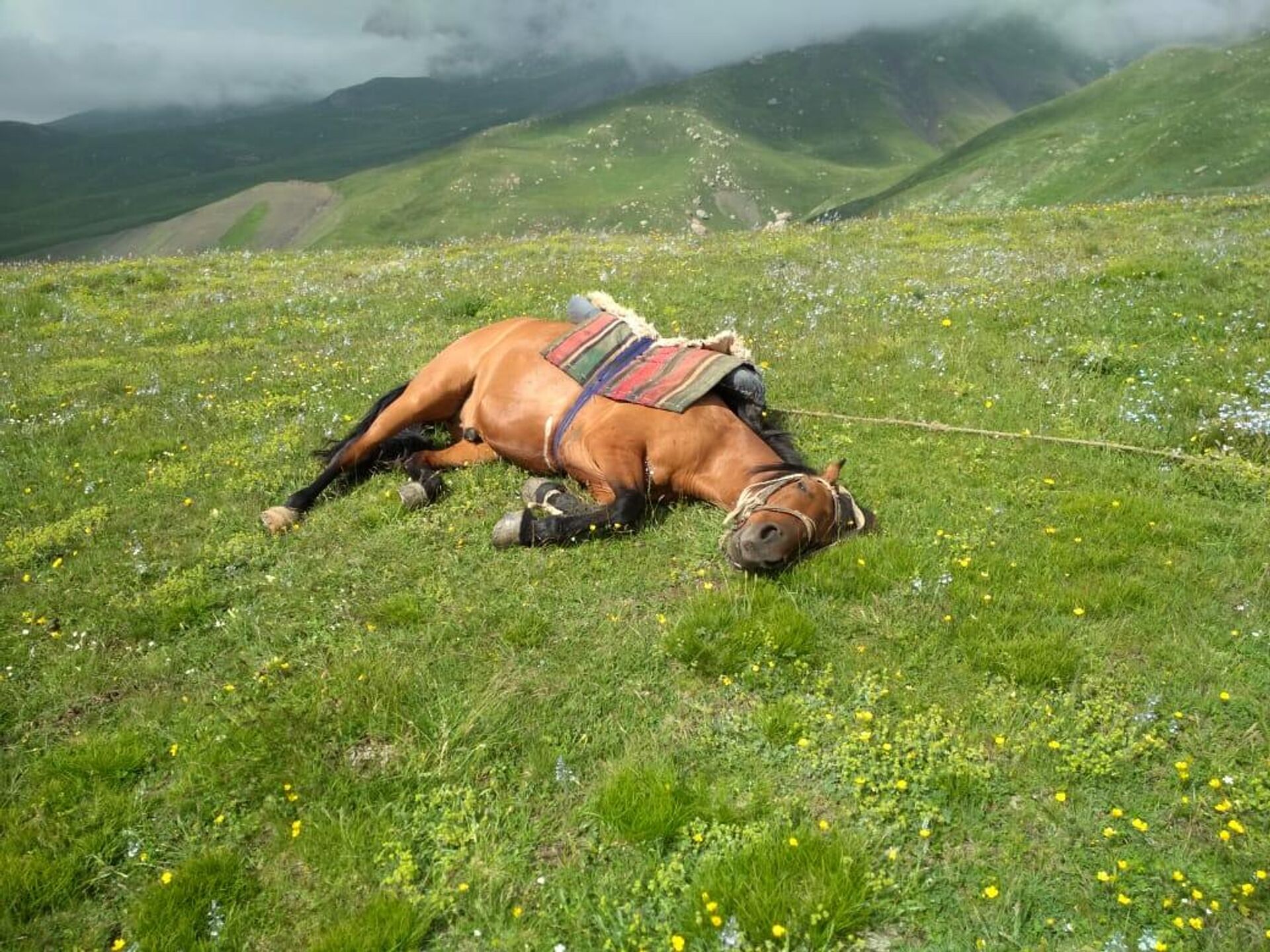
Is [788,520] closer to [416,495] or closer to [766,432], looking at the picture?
[766,432]

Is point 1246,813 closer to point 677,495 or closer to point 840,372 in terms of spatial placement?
point 677,495

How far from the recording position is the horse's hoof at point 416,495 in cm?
841

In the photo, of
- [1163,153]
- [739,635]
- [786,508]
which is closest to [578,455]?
[786,508]

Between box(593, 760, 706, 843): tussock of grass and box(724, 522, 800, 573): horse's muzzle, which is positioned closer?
box(593, 760, 706, 843): tussock of grass

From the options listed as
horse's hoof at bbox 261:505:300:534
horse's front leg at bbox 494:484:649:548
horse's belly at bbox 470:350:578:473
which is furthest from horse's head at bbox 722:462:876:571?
horse's hoof at bbox 261:505:300:534

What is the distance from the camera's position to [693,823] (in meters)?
4.43

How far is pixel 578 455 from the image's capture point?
820cm

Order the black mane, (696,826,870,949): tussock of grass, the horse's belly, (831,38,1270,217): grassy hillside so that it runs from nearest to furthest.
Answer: (696,826,870,949): tussock of grass
the black mane
the horse's belly
(831,38,1270,217): grassy hillside

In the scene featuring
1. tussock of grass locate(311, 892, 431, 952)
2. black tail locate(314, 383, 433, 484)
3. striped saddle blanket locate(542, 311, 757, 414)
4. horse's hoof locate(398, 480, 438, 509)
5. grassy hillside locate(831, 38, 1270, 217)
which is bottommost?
tussock of grass locate(311, 892, 431, 952)

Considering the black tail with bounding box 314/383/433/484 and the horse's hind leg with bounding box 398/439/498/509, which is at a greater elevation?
the black tail with bounding box 314/383/433/484

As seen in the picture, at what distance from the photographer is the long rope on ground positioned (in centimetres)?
816

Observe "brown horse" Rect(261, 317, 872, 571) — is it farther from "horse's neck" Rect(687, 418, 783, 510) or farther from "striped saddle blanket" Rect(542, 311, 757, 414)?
"striped saddle blanket" Rect(542, 311, 757, 414)

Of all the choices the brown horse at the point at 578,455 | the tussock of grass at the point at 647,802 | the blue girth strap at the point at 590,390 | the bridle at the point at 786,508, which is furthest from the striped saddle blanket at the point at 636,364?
the tussock of grass at the point at 647,802

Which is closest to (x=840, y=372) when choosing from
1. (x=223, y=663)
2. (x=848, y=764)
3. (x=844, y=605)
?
(x=844, y=605)
